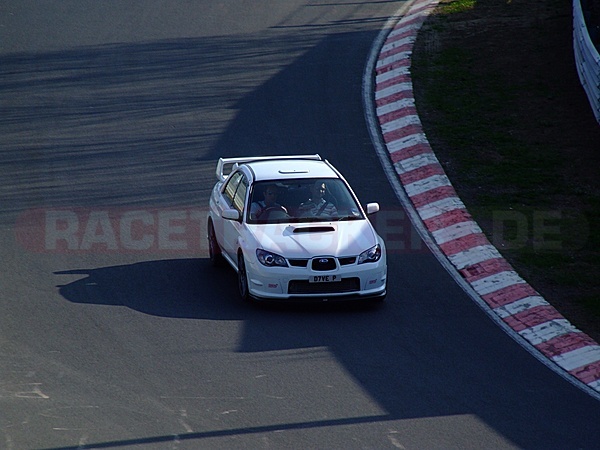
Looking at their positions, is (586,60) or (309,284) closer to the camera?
(309,284)

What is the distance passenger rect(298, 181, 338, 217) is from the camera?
41.1ft

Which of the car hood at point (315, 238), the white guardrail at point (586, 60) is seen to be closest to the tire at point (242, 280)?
the car hood at point (315, 238)

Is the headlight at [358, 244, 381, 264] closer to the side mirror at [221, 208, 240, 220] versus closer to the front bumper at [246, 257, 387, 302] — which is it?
the front bumper at [246, 257, 387, 302]

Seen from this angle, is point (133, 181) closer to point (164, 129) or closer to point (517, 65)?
point (164, 129)

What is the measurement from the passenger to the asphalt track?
1303mm

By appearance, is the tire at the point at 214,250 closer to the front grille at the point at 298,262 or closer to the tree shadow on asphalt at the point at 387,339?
the tree shadow on asphalt at the point at 387,339

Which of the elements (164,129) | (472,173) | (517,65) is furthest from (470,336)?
(517,65)

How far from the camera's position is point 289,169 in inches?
517

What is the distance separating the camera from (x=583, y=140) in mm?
17922

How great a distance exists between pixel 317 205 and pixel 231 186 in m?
1.54

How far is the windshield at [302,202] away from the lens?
12.5 m

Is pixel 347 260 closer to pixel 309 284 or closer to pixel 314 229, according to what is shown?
pixel 309 284

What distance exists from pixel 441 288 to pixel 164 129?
25.9ft

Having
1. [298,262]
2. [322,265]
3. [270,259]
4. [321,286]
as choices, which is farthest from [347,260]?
[270,259]
